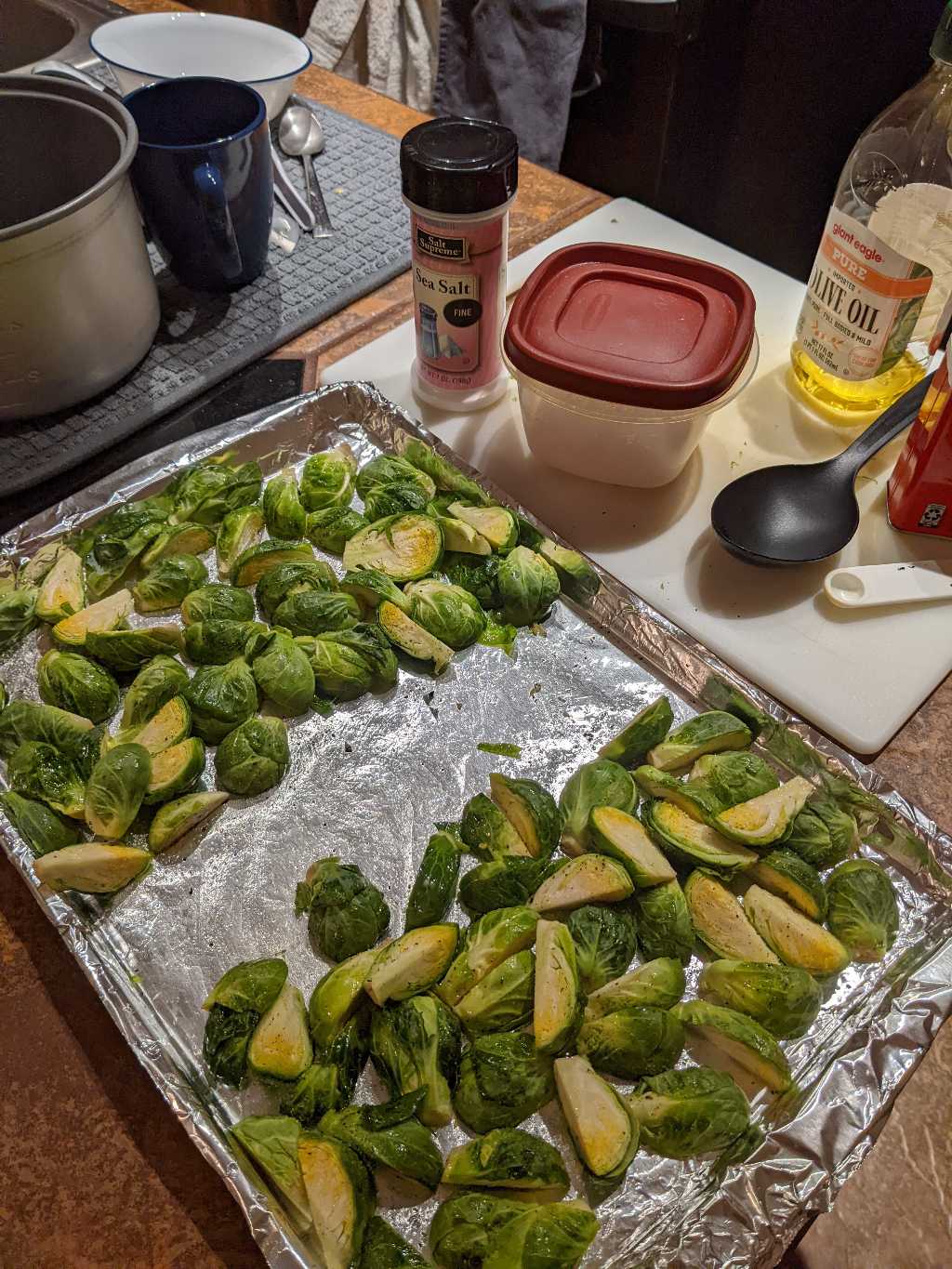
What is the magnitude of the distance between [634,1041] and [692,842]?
273mm

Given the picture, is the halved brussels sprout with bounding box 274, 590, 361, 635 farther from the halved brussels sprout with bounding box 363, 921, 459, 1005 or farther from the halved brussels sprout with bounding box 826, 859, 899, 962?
the halved brussels sprout with bounding box 826, 859, 899, 962

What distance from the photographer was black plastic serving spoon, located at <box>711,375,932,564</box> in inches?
56.9

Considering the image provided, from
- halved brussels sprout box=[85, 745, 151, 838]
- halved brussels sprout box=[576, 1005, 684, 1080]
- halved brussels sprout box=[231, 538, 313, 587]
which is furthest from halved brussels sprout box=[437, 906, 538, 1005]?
halved brussels sprout box=[231, 538, 313, 587]

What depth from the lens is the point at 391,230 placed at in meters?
2.09

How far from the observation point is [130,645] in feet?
4.48

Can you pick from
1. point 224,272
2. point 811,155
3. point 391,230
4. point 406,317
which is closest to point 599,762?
point 406,317

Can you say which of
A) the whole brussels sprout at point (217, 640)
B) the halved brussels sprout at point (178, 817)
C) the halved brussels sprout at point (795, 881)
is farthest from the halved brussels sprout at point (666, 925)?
the whole brussels sprout at point (217, 640)

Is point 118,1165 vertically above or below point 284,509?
A: below

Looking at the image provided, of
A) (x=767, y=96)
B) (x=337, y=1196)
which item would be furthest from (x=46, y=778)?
(x=767, y=96)

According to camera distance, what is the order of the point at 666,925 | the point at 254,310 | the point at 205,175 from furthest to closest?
the point at 254,310 < the point at 205,175 < the point at 666,925

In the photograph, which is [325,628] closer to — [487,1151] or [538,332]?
[538,332]

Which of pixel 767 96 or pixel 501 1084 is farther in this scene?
pixel 767 96

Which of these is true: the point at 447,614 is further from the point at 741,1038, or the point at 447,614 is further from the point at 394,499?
the point at 741,1038

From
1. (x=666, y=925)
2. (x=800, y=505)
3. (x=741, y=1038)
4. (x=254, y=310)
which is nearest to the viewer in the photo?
(x=741, y=1038)
